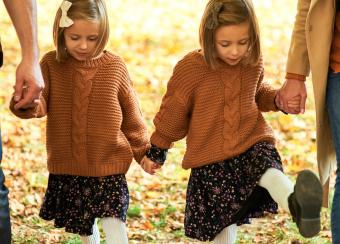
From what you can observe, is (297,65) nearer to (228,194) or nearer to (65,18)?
(228,194)

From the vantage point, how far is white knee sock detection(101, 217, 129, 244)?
507 centimetres

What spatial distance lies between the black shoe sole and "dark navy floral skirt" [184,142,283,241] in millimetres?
587

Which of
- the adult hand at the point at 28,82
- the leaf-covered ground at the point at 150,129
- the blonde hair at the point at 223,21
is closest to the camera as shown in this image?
the adult hand at the point at 28,82

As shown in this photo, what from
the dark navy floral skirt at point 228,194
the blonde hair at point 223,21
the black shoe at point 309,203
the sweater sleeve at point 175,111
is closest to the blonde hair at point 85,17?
the sweater sleeve at point 175,111

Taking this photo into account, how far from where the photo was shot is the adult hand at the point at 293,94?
509 centimetres

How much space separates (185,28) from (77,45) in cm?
853

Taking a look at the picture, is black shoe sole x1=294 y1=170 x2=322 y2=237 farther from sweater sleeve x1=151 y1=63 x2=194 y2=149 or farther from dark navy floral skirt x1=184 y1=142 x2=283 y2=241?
sweater sleeve x1=151 y1=63 x2=194 y2=149

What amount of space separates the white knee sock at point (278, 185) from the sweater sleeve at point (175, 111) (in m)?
0.59

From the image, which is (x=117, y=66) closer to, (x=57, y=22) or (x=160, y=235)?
(x=57, y=22)

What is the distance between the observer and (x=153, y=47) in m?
12.5

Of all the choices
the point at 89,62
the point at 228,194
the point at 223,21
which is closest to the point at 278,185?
the point at 228,194

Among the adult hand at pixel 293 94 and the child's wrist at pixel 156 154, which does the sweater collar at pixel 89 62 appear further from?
the adult hand at pixel 293 94

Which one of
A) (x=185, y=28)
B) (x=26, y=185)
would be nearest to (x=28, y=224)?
(x=26, y=185)

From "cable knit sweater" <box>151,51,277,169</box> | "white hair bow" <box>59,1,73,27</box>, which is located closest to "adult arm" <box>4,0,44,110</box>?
"white hair bow" <box>59,1,73,27</box>
